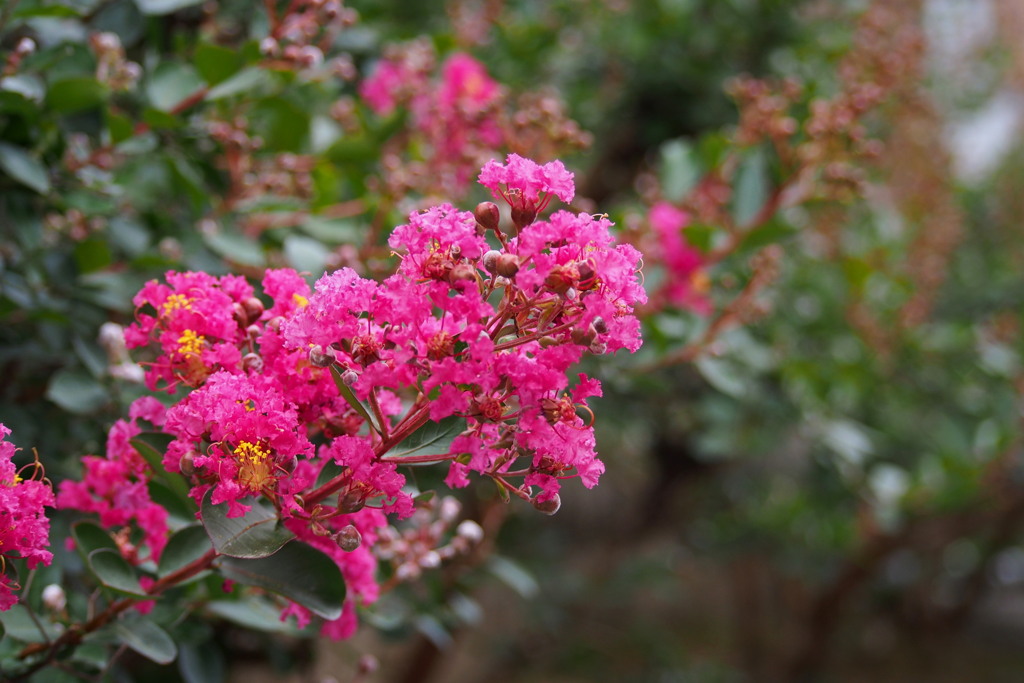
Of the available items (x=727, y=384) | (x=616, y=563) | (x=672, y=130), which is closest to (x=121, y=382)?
(x=727, y=384)

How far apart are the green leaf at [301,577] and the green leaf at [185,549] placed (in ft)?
0.20

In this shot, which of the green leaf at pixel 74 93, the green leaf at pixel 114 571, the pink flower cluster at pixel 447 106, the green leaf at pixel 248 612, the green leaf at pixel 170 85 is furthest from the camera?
the pink flower cluster at pixel 447 106

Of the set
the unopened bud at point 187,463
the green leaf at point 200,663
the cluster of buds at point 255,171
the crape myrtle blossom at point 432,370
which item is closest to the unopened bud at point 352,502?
the crape myrtle blossom at point 432,370

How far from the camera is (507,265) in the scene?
1.92 ft

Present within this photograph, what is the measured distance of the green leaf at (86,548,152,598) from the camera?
69 centimetres

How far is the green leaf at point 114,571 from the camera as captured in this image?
69 centimetres

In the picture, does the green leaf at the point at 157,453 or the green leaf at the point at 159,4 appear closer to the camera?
the green leaf at the point at 157,453

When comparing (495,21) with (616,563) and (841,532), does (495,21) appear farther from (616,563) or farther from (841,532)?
(616,563)

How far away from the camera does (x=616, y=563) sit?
11.8 feet

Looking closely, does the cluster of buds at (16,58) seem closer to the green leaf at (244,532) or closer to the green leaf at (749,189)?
the green leaf at (244,532)

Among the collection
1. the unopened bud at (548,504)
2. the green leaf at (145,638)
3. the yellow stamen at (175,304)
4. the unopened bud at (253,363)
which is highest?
the unopened bud at (548,504)

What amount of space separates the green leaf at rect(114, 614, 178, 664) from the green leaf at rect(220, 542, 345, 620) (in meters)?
0.09

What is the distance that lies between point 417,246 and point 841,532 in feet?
8.92

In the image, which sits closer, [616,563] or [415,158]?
[415,158]
